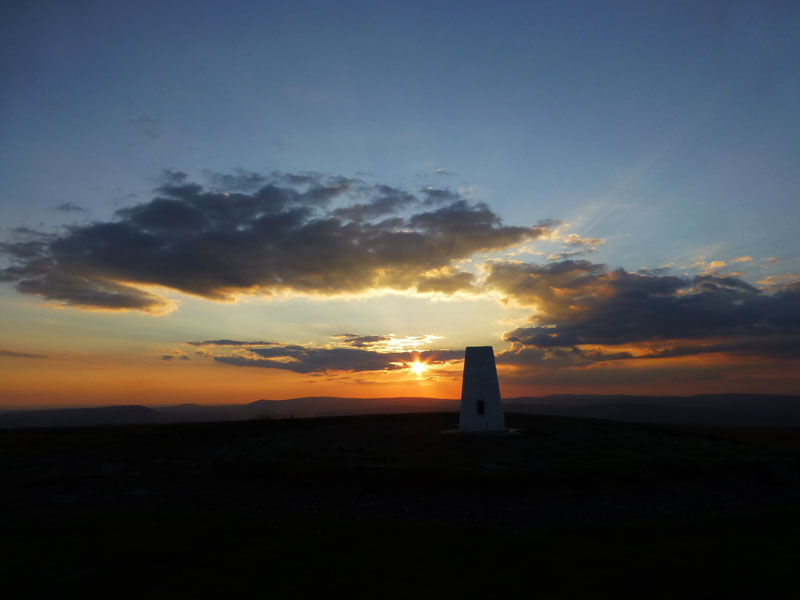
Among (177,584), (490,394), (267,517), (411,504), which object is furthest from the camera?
(490,394)

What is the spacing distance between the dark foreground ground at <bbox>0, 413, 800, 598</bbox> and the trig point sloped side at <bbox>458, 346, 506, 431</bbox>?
264cm

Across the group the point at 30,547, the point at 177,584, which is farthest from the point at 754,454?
the point at 30,547

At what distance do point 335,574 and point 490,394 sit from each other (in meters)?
20.6

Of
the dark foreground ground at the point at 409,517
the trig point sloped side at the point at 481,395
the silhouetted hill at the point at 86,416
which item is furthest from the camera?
the silhouetted hill at the point at 86,416

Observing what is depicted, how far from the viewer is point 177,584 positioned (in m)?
11.0

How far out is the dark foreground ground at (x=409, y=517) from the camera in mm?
11023

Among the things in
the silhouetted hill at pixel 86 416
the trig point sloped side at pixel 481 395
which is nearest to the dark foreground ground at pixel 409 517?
the trig point sloped side at pixel 481 395

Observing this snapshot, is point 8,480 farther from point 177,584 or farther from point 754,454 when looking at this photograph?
point 754,454

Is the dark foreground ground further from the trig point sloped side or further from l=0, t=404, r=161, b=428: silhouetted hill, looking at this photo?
l=0, t=404, r=161, b=428: silhouetted hill

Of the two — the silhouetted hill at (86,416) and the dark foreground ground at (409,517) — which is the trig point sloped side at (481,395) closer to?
the dark foreground ground at (409,517)

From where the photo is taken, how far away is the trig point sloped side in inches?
1197

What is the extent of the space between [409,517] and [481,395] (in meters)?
15.5

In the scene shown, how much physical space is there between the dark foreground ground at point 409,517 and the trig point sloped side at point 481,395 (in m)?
2.64

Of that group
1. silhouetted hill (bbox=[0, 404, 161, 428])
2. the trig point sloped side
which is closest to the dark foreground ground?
the trig point sloped side
